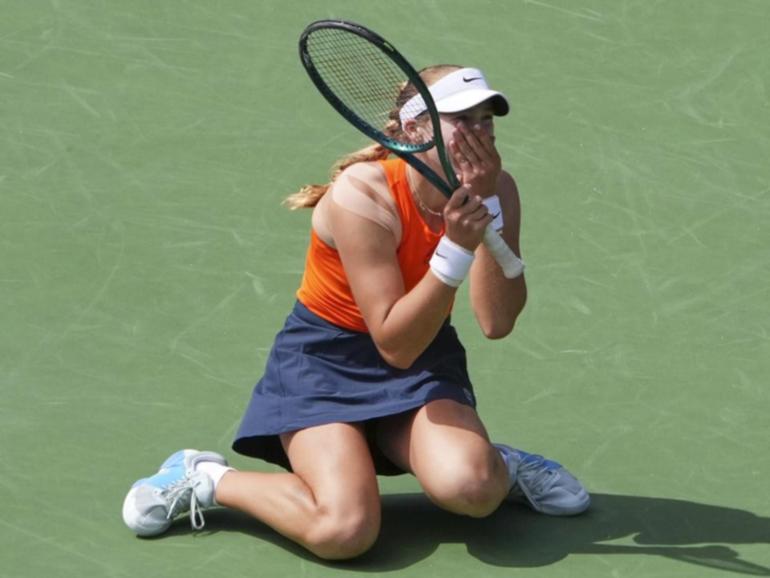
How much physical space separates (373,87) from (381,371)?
2.37 ft

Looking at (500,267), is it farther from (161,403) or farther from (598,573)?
(161,403)

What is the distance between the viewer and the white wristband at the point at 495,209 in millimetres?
4805

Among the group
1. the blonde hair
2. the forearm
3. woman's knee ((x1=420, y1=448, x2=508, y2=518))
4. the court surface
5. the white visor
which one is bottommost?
the court surface

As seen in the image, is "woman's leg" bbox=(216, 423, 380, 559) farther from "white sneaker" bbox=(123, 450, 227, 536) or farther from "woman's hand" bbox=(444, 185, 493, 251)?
"woman's hand" bbox=(444, 185, 493, 251)

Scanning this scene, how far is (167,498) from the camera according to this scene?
4.92 metres

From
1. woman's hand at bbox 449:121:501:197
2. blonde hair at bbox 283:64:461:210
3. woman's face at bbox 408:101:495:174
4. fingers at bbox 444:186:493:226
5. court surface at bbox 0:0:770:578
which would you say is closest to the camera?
fingers at bbox 444:186:493:226

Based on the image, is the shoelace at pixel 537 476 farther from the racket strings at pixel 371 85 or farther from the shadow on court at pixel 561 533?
the racket strings at pixel 371 85

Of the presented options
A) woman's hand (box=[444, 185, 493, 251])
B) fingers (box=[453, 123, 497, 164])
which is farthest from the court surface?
fingers (box=[453, 123, 497, 164])

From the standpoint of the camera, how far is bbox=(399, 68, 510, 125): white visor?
4.76 m

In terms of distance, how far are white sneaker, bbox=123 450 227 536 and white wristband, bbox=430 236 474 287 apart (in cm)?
85

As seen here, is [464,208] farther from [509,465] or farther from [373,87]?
[509,465]

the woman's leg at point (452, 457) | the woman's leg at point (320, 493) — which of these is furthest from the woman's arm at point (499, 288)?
the woman's leg at point (320, 493)

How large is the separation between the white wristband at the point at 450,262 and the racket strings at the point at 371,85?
32 cm

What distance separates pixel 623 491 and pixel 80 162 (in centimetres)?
252
